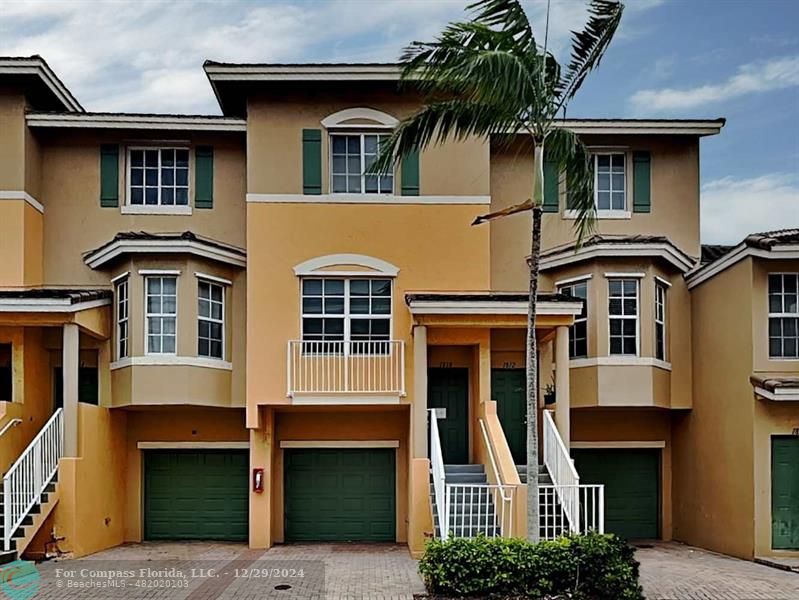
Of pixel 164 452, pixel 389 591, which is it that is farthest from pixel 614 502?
pixel 164 452

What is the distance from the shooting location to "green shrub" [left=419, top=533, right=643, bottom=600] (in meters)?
12.3

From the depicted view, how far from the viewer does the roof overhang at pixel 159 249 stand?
1747 cm

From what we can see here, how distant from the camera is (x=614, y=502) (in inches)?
762

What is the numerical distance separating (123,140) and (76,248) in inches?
91.5

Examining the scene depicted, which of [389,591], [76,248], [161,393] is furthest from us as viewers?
[76,248]

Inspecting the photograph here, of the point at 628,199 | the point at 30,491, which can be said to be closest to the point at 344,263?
the point at 628,199

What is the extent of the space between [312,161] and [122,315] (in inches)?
181

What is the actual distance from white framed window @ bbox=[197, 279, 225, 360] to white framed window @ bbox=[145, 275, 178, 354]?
0.45 m

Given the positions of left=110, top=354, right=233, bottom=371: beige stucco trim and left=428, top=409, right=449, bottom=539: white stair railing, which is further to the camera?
left=110, top=354, right=233, bottom=371: beige stucco trim

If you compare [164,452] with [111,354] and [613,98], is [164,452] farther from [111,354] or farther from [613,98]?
[613,98]

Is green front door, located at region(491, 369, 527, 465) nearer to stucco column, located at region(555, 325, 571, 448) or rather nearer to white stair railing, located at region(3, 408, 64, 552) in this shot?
stucco column, located at region(555, 325, 571, 448)

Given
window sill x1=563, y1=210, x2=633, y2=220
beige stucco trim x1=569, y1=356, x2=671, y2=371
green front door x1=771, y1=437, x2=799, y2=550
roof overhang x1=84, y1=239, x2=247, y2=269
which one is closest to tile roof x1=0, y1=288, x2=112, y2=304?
roof overhang x1=84, y1=239, x2=247, y2=269

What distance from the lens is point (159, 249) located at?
1752 cm

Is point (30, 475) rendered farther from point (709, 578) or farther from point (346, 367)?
point (709, 578)
